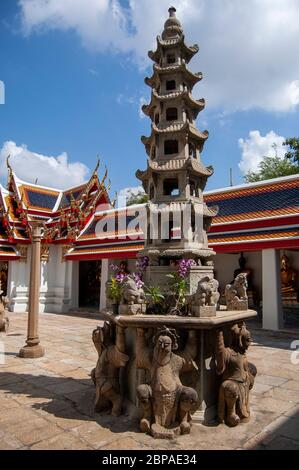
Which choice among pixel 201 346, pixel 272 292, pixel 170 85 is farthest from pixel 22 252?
pixel 201 346

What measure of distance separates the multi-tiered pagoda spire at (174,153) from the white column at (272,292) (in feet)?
21.3

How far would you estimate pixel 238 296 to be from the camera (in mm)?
6176

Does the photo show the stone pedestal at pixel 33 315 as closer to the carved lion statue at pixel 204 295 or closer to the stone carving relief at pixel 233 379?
the carved lion statue at pixel 204 295

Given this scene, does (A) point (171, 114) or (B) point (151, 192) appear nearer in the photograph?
(B) point (151, 192)

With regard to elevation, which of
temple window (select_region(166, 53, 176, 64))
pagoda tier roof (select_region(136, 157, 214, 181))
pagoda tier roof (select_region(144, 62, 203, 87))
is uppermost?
temple window (select_region(166, 53, 176, 64))

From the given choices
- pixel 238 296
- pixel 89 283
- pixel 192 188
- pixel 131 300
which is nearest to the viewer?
pixel 131 300

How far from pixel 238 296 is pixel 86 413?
10.4 ft

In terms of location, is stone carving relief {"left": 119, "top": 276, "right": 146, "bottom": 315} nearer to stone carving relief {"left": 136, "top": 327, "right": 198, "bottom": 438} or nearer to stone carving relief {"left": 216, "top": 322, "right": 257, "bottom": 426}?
stone carving relief {"left": 136, "top": 327, "right": 198, "bottom": 438}

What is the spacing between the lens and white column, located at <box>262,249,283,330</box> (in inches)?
477

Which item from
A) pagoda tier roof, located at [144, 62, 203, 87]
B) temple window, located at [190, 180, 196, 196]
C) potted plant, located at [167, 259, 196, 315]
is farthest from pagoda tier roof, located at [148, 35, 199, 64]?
potted plant, located at [167, 259, 196, 315]

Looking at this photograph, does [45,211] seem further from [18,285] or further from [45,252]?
[18,285]

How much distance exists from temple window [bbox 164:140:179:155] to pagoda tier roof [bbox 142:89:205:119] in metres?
0.84

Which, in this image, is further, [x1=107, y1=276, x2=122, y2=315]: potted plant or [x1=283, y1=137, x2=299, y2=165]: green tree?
[x1=283, y1=137, x2=299, y2=165]: green tree
